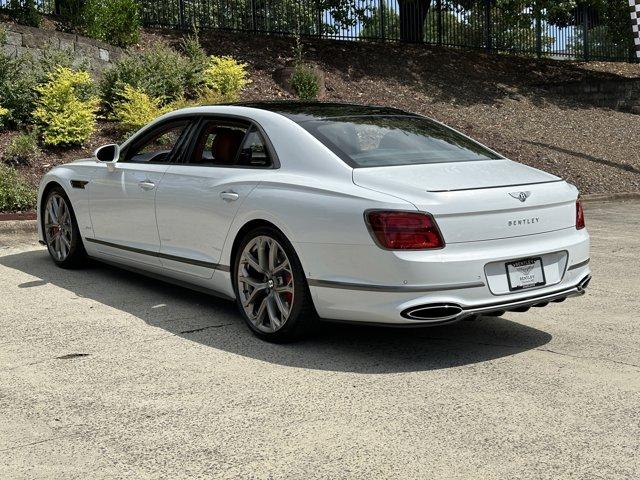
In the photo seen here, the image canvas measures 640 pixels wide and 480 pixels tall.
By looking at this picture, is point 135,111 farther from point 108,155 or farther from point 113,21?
point 108,155

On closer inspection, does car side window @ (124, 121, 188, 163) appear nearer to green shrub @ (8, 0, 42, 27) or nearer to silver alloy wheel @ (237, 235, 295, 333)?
silver alloy wheel @ (237, 235, 295, 333)

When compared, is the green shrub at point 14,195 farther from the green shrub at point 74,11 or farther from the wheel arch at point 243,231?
the green shrub at point 74,11

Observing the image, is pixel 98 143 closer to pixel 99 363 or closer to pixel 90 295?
pixel 90 295

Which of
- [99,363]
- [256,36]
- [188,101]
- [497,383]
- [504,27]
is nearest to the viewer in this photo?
[497,383]

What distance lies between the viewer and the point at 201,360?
18.2 ft

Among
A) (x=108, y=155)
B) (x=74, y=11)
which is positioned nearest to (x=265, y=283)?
(x=108, y=155)

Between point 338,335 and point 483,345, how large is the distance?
96 cm

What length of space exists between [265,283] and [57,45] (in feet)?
39.0

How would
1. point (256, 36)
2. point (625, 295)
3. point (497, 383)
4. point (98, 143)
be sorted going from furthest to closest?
1. point (256, 36)
2. point (98, 143)
3. point (625, 295)
4. point (497, 383)

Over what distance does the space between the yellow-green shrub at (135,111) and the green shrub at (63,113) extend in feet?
1.50

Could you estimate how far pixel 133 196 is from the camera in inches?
283

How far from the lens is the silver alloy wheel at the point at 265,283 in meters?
5.77

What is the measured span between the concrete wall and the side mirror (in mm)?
8524

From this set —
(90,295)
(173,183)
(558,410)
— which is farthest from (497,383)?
(90,295)
